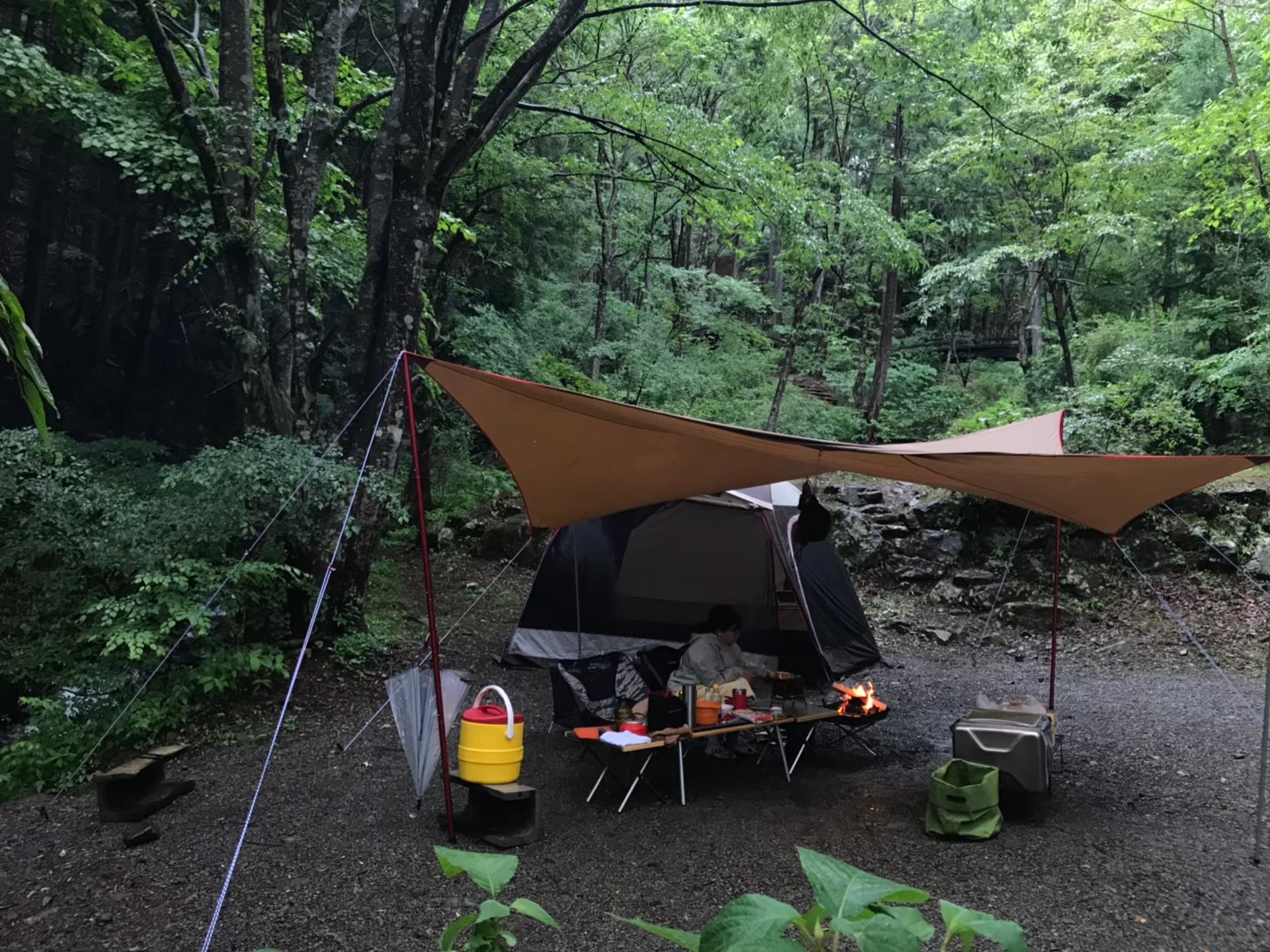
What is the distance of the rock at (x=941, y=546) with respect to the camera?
8663mm

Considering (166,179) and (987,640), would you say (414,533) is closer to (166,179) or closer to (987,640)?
(166,179)

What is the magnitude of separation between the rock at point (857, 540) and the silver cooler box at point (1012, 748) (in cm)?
508

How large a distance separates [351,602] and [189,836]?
2511 mm

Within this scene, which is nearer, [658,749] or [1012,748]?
[1012,748]

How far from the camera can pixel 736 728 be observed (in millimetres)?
3996

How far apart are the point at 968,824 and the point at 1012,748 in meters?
0.40

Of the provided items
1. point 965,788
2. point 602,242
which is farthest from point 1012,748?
point 602,242

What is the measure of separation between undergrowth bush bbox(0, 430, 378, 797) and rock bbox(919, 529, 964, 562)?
5.73 meters

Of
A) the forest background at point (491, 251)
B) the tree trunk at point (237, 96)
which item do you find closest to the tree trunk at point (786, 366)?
the forest background at point (491, 251)

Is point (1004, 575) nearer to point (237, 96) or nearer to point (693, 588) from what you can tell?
point (693, 588)

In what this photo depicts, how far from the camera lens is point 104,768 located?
4078 mm

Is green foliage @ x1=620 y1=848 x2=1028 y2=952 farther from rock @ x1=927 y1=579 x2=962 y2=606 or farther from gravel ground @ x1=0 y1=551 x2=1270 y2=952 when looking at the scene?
rock @ x1=927 y1=579 x2=962 y2=606

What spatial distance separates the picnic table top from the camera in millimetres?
3729

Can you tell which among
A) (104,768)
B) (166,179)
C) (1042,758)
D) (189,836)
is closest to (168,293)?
(166,179)
